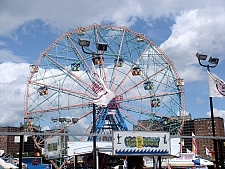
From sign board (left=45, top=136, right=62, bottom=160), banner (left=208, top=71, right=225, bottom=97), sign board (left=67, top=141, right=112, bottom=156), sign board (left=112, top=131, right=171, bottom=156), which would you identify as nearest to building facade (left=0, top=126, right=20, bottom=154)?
sign board (left=67, top=141, right=112, bottom=156)

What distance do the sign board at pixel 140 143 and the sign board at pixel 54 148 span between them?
6.21m

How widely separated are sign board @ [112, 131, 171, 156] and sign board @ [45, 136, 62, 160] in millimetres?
6210

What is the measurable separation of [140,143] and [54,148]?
25.5 ft

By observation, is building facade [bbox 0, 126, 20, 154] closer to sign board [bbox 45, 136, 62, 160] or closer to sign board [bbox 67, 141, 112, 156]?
sign board [bbox 67, 141, 112, 156]

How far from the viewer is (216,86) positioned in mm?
18016

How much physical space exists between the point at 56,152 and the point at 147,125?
16.7m

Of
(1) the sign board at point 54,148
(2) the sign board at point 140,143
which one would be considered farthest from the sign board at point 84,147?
(2) the sign board at point 140,143

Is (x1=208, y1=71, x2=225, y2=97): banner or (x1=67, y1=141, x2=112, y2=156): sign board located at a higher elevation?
(x1=208, y1=71, x2=225, y2=97): banner

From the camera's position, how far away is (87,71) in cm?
3728

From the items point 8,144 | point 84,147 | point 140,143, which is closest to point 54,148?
point 84,147

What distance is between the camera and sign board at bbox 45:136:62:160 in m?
22.8

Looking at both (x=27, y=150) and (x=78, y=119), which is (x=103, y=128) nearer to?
(x=78, y=119)

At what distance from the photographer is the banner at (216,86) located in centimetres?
1800

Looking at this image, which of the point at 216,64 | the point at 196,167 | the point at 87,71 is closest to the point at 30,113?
the point at 87,71
